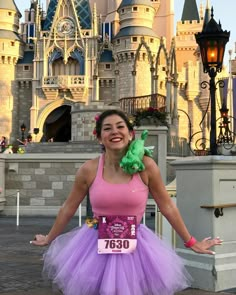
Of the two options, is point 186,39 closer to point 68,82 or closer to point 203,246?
point 68,82

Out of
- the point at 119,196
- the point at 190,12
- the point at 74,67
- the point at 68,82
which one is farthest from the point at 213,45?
the point at 190,12

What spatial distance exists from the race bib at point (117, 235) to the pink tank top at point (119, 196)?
43 mm

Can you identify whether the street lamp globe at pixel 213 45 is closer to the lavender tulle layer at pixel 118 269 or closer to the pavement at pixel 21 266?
the pavement at pixel 21 266

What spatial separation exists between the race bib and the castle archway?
41.5m

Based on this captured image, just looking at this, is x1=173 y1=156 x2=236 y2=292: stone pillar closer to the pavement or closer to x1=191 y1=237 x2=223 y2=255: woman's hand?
the pavement

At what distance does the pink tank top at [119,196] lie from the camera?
9.27ft

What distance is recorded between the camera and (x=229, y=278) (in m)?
5.00

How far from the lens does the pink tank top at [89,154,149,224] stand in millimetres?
2824

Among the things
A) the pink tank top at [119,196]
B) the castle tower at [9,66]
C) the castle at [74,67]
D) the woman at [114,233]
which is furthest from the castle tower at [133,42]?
the pink tank top at [119,196]

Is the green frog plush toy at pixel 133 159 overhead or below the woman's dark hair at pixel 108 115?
below

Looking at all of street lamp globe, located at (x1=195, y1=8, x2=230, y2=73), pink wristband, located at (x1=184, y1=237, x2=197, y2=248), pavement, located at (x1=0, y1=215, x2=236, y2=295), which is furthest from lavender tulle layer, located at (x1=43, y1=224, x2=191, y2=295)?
street lamp globe, located at (x1=195, y1=8, x2=230, y2=73)

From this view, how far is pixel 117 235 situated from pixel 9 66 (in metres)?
45.8

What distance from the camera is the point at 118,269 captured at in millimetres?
Answer: 2824

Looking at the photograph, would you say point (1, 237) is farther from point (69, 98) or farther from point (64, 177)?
point (69, 98)
